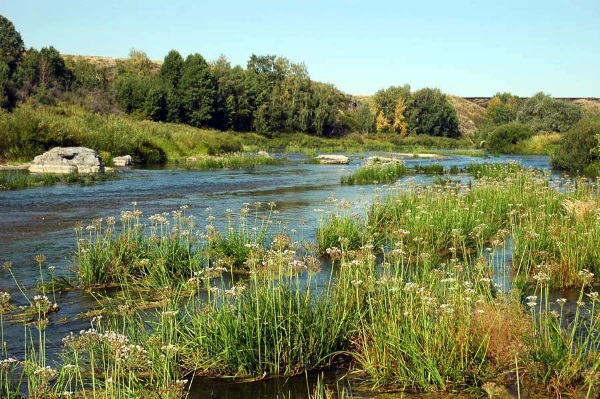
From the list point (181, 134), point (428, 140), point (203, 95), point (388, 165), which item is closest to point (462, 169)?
point (388, 165)

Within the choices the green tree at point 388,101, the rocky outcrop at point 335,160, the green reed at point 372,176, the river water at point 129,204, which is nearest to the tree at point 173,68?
the green tree at point 388,101

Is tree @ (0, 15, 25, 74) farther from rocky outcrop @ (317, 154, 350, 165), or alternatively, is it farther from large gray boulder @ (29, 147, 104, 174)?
large gray boulder @ (29, 147, 104, 174)

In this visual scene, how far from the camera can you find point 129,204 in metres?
22.0

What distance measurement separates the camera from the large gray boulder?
33.2 m

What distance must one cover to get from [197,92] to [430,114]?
6110cm

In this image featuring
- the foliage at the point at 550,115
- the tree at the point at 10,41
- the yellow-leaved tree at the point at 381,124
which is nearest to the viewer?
the foliage at the point at 550,115

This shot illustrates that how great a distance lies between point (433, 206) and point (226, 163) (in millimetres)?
30512

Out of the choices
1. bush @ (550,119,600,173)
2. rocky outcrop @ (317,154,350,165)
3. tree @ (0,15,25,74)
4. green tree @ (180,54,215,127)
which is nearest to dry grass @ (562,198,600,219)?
bush @ (550,119,600,173)

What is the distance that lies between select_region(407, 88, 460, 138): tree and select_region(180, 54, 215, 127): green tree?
172 ft

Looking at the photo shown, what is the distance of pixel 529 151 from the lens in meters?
62.6

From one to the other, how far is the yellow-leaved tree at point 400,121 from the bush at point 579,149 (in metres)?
84.6

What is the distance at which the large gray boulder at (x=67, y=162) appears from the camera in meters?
33.2

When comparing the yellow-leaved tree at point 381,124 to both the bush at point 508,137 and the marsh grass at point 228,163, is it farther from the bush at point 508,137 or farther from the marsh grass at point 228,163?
the marsh grass at point 228,163

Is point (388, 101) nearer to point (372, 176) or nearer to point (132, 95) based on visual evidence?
point (132, 95)
